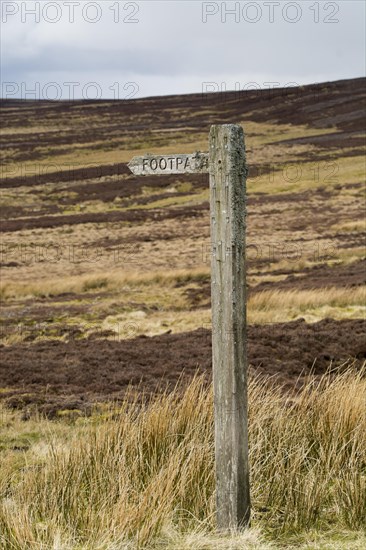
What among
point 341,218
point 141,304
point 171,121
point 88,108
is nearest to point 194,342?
point 141,304

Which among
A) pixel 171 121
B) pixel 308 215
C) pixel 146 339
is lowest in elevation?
pixel 146 339

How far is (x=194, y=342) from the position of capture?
15438 mm

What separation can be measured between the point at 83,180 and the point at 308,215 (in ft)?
93.9

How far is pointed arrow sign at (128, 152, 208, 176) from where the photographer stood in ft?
17.0

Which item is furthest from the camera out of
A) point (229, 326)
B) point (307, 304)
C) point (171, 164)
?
point (307, 304)

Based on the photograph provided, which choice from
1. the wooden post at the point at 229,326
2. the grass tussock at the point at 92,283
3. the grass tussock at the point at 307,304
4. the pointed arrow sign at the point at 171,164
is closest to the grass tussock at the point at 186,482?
the wooden post at the point at 229,326

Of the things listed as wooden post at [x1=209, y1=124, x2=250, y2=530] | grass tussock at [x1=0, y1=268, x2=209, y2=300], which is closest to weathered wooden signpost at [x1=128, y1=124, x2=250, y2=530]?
wooden post at [x1=209, y1=124, x2=250, y2=530]

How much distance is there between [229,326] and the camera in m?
4.97

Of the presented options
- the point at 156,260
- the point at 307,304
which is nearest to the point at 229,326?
the point at 307,304

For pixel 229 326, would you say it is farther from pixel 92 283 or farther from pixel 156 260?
pixel 156 260

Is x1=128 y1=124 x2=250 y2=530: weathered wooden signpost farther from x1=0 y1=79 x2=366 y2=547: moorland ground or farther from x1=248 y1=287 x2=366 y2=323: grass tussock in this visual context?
x1=248 y1=287 x2=366 y2=323: grass tussock

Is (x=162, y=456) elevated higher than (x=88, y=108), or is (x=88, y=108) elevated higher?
(x=88, y=108)

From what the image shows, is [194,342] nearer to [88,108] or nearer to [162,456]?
[162,456]

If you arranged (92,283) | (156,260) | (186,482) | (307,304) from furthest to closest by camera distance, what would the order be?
(156,260) < (92,283) < (307,304) < (186,482)
